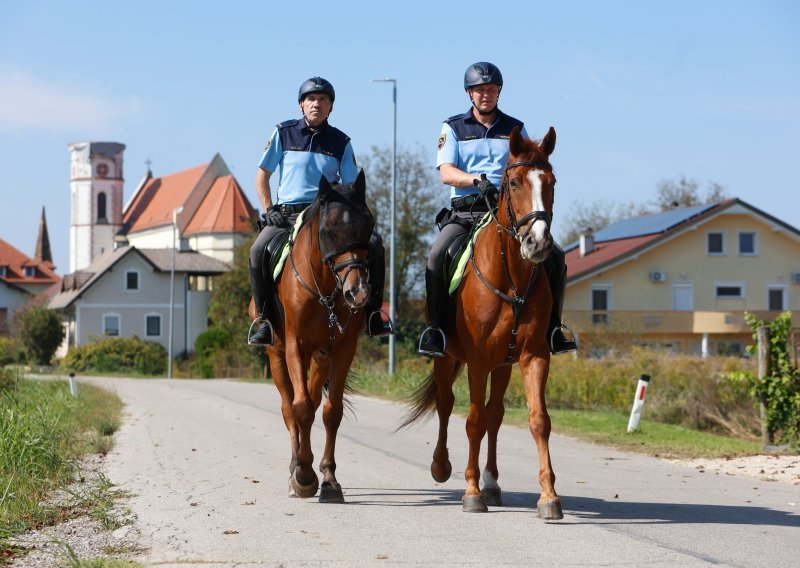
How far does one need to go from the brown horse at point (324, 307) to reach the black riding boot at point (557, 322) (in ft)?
5.05

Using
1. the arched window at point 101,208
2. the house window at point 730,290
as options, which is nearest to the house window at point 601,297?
the house window at point 730,290

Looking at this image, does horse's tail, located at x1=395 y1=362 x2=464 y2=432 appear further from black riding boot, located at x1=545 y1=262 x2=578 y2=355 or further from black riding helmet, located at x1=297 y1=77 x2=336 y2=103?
black riding helmet, located at x1=297 y1=77 x2=336 y2=103

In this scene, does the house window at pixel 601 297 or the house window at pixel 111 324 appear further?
the house window at pixel 111 324

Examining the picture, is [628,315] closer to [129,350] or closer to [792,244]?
[792,244]

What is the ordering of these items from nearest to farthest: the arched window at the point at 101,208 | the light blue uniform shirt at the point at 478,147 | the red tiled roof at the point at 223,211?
1. the light blue uniform shirt at the point at 478,147
2. the red tiled roof at the point at 223,211
3. the arched window at the point at 101,208

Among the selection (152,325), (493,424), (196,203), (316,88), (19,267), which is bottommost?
(493,424)

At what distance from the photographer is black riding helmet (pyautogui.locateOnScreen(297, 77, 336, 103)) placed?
35.5 feet

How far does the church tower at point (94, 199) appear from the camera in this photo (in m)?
128

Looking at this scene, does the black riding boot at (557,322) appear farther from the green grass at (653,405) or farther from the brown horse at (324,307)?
the green grass at (653,405)

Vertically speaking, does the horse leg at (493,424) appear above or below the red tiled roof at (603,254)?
below

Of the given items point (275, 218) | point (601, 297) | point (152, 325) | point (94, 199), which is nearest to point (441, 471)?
point (275, 218)

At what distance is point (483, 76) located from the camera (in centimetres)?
991

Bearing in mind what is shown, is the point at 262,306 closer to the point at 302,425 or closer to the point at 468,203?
the point at 302,425

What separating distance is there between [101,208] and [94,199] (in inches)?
49.4
